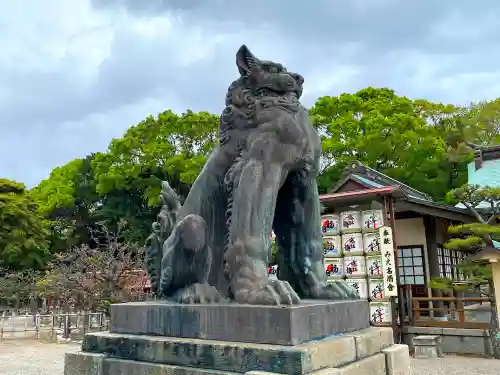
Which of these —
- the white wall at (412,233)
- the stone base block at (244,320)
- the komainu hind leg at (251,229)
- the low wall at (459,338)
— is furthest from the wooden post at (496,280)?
the komainu hind leg at (251,229)

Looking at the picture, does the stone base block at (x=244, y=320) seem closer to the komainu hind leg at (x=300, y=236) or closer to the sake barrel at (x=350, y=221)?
the komainu hind leg at (x=300, y=236)

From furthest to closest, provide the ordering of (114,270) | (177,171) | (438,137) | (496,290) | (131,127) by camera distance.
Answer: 1. (131,127)
2. (177,171)
3. (438,137)
4. (114,270)
5. (496,290)

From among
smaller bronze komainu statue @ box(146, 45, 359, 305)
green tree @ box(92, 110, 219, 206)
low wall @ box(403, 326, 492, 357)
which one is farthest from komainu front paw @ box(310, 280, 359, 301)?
green tree @ box(92, 110, 219, 206)

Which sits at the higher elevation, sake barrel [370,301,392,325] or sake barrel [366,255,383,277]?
sake barrel [366,255,383,277]

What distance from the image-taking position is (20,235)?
24.4 metres

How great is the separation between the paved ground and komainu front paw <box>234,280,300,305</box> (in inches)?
267

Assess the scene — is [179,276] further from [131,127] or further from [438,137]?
[131,127]

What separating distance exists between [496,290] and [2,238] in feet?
79.4

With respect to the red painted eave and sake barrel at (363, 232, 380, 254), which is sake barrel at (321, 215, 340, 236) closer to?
the red painted eave

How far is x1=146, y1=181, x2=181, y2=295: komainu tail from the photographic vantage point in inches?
126

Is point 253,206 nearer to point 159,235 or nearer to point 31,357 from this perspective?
point 159,235

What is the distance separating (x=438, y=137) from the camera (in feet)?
58.1

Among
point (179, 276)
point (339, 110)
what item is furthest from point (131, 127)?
point (179, 276)

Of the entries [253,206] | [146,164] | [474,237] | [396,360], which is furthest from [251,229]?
[146,164]
